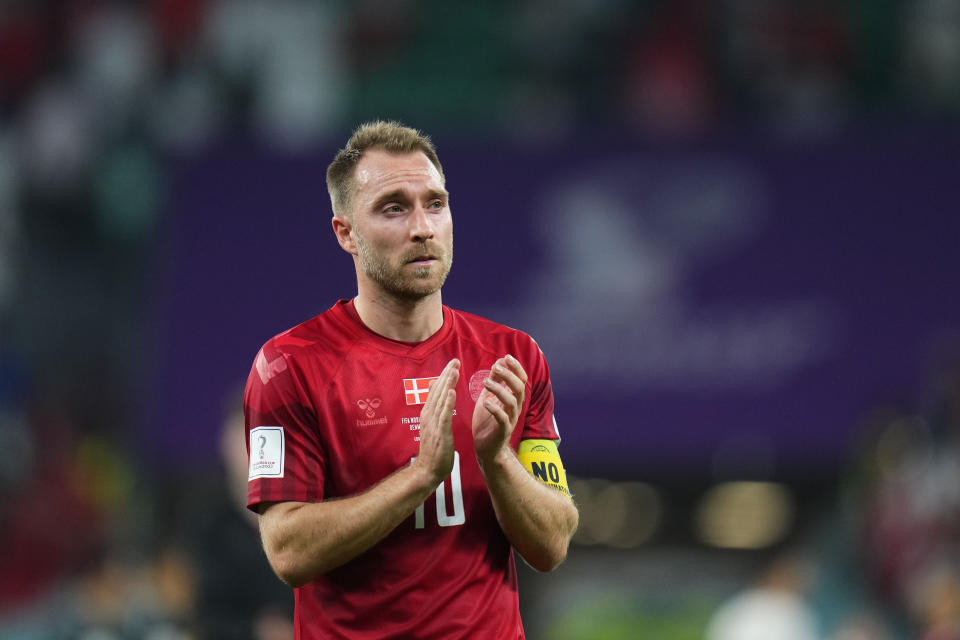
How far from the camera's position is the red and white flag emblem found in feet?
10.2

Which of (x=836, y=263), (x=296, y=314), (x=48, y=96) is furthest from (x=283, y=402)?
(x=48, y=96)

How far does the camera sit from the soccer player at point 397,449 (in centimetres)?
289

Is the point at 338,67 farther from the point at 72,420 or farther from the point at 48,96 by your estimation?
the point at 72,420

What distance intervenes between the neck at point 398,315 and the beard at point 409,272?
3 cm

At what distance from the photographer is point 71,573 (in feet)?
32.1

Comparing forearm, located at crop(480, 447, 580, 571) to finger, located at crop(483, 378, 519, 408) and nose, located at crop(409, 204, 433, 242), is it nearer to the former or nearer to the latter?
finger, located at crop(483, 378, 519, 408)

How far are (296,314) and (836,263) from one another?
11.8 feet

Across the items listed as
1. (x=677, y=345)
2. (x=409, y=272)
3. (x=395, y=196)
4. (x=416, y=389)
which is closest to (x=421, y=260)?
(x=409, y=272)

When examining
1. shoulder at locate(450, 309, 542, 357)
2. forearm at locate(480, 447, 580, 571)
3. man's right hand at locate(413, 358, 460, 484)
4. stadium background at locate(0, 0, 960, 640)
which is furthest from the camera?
stadium background at locate(0, 0, 960, 640)

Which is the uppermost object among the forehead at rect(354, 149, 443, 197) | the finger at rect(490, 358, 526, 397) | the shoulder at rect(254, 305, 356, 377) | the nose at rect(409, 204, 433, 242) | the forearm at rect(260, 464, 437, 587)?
the forehead at rect(354, 149, 443, 197)

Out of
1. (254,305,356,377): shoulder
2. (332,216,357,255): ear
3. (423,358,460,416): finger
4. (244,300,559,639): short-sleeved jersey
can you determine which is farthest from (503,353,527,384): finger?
(332,216,357,255): ear

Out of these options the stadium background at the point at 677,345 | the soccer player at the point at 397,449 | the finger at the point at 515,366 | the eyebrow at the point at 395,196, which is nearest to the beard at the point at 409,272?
the soccer player at the point at 397,449

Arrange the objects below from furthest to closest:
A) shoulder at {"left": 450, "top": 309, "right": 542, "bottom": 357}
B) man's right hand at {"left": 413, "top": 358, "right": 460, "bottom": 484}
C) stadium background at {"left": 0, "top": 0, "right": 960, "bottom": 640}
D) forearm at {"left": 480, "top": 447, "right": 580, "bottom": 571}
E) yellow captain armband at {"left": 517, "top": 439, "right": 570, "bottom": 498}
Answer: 1. stadium background at {"left": 0, "top": 0, "right": 960, "bottom": 640}
2. shoulder at {"left": 450, "top": 309, "right": 542, "bottom": 357}
3. yellow captain armband at {"left": 517, "top": 439, "right": 570, "bottom": 498}
4. forearm at {"left": 480, "top": 447, "right": 580, "bottom": 571}
5. man's right hand at {"left": 413, "top": 358, "right": 460, "bottom": 484}

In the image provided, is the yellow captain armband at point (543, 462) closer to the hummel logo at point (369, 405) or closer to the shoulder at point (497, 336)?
the shoulder at point (497, 336)
